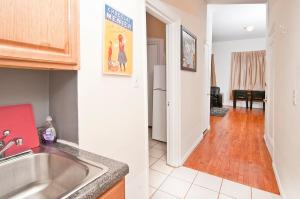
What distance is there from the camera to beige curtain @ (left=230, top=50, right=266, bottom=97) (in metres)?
6.98

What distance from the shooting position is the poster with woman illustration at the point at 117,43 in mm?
1227

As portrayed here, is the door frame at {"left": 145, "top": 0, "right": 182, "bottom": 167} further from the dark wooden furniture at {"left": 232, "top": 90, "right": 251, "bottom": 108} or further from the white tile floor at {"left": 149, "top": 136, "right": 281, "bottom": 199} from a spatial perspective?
the dark wooden furniture at {"left": 232, "top": 90, "right": 251, "bottom": 108}

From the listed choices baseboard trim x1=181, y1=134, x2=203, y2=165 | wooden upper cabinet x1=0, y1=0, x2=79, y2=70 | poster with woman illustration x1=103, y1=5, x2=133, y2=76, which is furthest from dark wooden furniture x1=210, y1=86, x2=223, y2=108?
wooden upper cabinet x1=0, y1=0, x2=79, y2=70

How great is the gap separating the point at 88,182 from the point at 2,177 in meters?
0.43

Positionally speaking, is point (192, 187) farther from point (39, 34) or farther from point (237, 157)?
point (39, 34)

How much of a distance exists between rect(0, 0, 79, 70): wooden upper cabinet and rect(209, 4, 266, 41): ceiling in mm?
3902

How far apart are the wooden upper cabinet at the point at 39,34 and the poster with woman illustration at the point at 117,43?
0.97 ft

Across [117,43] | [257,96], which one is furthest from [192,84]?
[257,96]

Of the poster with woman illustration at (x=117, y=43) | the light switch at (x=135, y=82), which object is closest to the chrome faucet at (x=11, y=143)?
the poster with woman illustration at (x=117, y=43)

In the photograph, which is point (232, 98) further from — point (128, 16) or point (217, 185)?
point (128, 16)

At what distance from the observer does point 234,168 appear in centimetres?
250

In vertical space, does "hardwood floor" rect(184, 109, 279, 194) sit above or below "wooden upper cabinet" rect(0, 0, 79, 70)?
below

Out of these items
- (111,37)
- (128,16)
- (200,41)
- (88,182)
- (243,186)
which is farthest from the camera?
(200,41)

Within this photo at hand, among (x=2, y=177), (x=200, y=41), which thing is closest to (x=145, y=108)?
(x=2, y=177)
